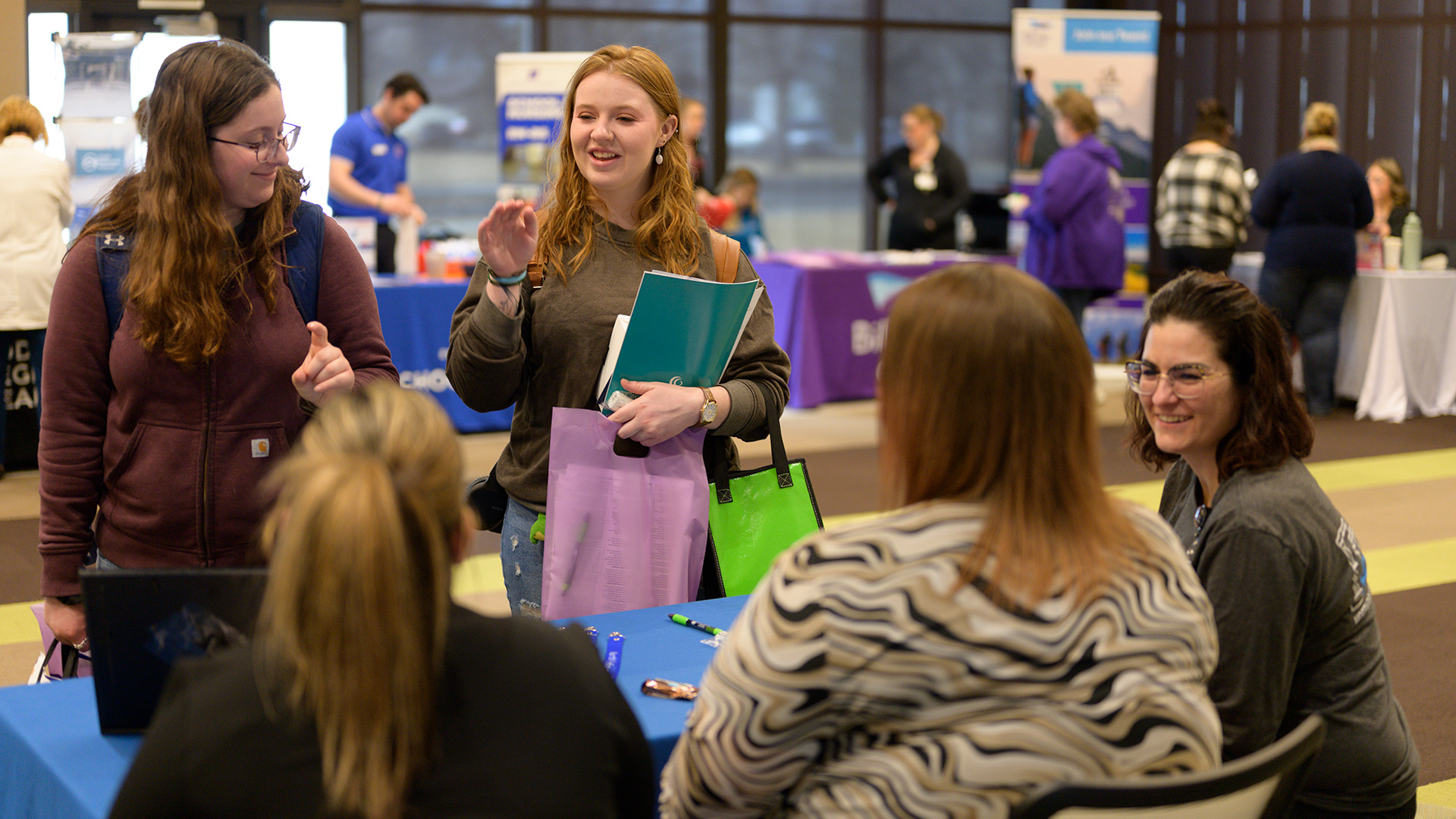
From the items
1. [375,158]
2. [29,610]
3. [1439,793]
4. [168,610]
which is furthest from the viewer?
[375,158]

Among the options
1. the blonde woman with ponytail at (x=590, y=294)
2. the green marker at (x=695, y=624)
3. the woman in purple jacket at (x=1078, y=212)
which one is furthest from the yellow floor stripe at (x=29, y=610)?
the woman in purple jacket at (x=1078, y=212)

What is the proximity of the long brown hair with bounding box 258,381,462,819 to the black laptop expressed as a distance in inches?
14.2

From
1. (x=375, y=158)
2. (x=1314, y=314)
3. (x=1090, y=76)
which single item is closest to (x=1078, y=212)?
(x=1314, y=314)

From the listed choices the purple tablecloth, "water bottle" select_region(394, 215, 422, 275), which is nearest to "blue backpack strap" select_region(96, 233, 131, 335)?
"water bottle" select_region(394, 215, 422, 275)

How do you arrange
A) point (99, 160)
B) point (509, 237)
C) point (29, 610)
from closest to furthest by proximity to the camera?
point (509, 237) → point (29, 610) → point (99, 160)

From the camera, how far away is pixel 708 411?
6.95 ft

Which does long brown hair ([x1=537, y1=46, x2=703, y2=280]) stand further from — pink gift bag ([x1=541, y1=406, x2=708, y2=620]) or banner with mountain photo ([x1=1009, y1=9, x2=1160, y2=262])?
banner with mountain photo ([x1=1009, y1=9, x2=1160, y2=262])

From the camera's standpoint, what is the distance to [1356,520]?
17.4 feet

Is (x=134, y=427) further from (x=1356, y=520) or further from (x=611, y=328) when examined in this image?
(x=1356, y=520)

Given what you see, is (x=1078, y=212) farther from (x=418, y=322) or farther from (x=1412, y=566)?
(x=418, y=322)

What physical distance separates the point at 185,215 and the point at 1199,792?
1.50 metres

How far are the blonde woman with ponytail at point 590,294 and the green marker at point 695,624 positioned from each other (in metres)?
0.28

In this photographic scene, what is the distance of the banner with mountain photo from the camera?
9164 millimetres

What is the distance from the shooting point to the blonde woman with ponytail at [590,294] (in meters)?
2.07
